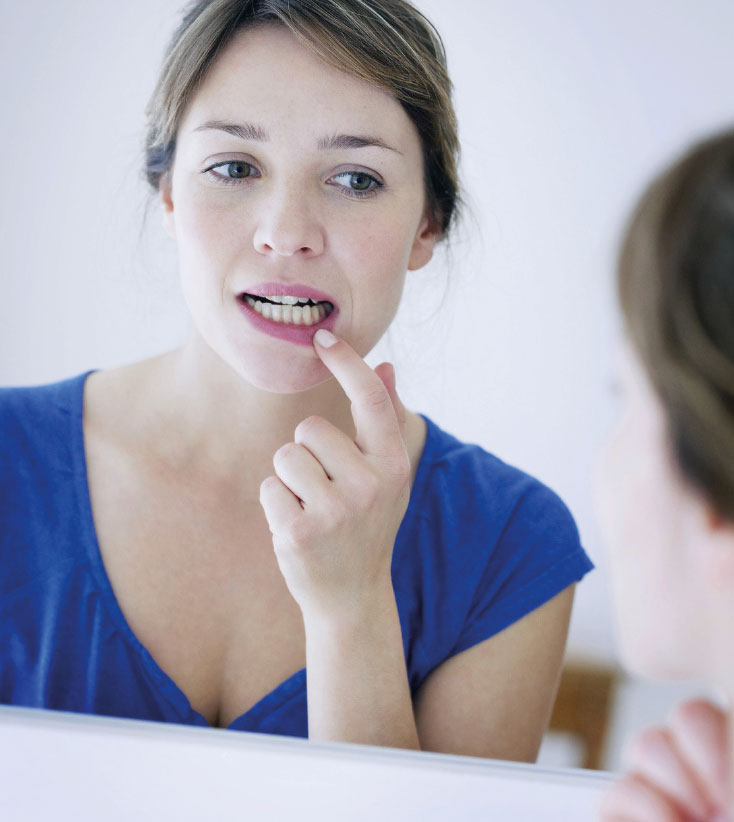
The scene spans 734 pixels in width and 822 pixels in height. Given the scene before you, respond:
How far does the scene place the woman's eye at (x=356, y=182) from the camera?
2.66 ft

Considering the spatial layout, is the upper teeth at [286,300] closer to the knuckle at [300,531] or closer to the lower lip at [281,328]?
the lower lip at [281,328]

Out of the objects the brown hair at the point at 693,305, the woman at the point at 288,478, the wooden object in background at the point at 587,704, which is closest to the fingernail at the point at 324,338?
the woman at the point at 288,478

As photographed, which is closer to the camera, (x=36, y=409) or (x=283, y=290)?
(x=283, y=290)

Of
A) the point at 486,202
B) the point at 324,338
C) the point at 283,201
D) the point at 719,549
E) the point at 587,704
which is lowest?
the point at 587,704

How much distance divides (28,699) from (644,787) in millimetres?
618

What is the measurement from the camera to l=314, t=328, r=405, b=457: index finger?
0.76 metres

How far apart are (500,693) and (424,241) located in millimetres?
456

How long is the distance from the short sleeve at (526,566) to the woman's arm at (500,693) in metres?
0.01

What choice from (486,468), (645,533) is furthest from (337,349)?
(645,533)

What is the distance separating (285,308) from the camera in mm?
807

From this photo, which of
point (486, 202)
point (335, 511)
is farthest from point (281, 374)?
point (486, 202)

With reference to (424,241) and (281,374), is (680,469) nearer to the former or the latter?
(281,374)

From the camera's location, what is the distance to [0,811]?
663mm

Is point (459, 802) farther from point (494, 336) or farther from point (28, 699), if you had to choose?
point (494, 336)
